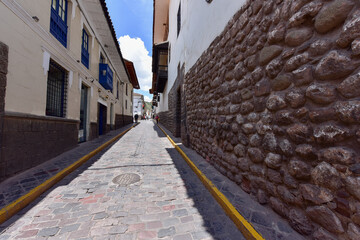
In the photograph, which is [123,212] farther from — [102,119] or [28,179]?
[102,119]

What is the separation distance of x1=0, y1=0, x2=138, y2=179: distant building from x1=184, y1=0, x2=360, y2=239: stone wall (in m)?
4.41

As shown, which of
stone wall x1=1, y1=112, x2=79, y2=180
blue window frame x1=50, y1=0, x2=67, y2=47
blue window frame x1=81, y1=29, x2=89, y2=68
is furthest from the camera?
blue window frame x1=81, y1=29, x2=89, y2=68

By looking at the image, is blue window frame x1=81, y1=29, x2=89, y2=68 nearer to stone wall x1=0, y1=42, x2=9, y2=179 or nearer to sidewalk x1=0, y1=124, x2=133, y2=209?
stone wall x1=0, y1=42, x2=9, y2=179

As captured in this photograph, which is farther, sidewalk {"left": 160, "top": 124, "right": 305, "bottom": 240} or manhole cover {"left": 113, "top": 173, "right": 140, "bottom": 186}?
manhole cover {"left": 113, "top": 173, "right": 140, "bottom": 186}

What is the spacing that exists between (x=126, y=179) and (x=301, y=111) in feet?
10.8

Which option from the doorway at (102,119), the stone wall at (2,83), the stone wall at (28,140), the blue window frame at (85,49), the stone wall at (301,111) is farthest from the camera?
the doorway at (102,119)

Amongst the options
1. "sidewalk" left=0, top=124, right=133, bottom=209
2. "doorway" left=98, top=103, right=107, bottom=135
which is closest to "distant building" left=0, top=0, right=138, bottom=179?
"sidewalk" left=0, top=124, right=133, bottom=209

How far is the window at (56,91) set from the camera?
465 centimetres

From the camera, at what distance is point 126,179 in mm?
3309

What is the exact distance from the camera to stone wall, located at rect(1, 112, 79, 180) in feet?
9.84

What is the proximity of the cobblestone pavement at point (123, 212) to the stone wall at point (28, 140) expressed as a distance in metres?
1.02

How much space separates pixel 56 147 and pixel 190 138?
4345 millimetres

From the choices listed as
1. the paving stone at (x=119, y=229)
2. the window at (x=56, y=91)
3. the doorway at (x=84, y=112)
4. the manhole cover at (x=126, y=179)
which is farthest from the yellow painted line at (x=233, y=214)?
the doorway at (x=84, y=112)

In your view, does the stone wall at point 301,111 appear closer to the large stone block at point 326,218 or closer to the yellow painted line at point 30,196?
the large stone block at point 326,218
